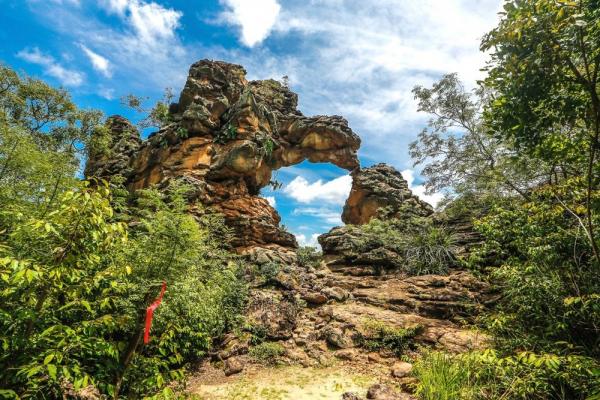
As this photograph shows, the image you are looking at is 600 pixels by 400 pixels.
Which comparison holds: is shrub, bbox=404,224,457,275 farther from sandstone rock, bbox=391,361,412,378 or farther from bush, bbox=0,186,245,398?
bush, bbox=0,186,245,398

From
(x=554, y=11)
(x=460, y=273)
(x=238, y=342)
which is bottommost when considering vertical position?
(x=238, y=342)

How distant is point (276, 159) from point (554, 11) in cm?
2065

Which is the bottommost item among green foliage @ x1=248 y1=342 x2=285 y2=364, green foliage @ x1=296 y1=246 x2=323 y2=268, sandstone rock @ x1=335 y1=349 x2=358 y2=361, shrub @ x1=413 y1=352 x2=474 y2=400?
green foliage @ x1=248 y1=342 x2=285 y2=364

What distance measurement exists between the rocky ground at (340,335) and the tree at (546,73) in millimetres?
5170

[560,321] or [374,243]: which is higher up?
[374,243]

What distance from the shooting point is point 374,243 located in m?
15.3

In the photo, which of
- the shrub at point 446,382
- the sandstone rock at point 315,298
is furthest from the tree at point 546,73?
the sandstone rock at point 315,298

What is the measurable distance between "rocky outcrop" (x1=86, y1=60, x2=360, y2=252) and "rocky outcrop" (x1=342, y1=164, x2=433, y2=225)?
2092 millimetres

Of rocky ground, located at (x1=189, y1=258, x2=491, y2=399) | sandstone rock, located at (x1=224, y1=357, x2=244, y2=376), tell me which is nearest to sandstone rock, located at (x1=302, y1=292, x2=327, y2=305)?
rocky ground, located at (x1=189, y1=258, x2=491, y2=399)

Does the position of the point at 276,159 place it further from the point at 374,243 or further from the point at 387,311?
the point at 387,311

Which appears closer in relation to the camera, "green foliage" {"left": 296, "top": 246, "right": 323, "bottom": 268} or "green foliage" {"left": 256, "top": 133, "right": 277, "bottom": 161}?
"green foliage" {"left": 296, "top": 246, "right": 323, "bottom": 268}

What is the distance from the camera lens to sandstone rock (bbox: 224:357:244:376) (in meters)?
7.96

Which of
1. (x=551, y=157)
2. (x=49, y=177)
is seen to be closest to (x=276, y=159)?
(x=49, y=177)

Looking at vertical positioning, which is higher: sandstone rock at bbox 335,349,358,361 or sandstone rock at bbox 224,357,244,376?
sandstone rock at bbox 335,349,358,361
